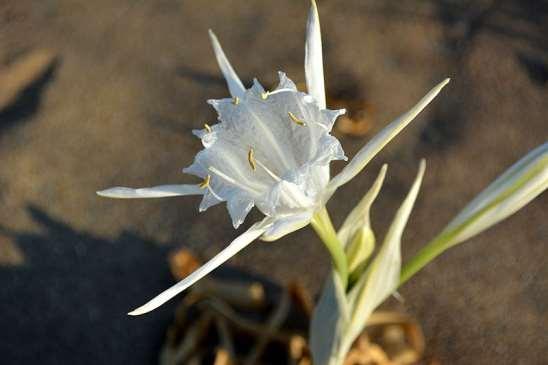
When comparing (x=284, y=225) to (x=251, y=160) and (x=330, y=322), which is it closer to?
(x=251, y=160)

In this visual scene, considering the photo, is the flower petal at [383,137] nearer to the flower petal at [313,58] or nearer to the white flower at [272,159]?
the white flower at [272,159]

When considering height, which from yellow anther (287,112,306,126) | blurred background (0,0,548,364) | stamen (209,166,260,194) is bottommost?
blurred background (0,0,548,364)

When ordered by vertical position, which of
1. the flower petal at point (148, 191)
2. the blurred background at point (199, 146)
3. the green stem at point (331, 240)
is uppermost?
the flower petal at point (148, 191)

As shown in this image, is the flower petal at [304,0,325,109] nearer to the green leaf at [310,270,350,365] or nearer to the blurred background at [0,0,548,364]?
the green leaf at [310,270,350,365]

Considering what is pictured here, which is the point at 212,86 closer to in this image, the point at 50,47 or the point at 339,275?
the point at 50,47

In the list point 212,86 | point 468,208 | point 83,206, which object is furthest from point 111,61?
point 468,208

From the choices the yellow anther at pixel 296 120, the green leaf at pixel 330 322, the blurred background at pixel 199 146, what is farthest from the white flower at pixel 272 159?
the blurred background at pixel 199 146

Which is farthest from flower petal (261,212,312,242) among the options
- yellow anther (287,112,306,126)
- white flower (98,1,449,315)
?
yellow anther (287,112,306,126)
